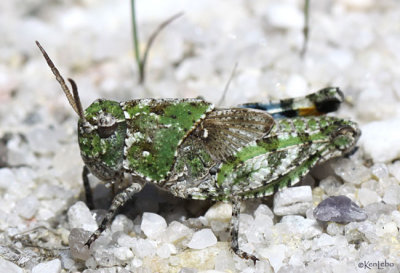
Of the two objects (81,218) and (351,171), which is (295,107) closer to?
(351,171)

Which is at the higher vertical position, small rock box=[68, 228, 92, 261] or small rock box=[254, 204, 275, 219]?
small rock box=[254, 204, 275, 219]

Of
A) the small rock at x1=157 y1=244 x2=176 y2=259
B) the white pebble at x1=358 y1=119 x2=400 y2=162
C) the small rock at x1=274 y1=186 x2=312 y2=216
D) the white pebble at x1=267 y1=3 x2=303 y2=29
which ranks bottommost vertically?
the small rock at x1=157 y1=244 x2=176 y2=259

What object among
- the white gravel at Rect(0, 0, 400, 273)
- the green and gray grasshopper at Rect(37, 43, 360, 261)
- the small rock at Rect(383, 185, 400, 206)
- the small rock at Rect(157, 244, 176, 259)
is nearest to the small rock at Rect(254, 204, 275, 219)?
the white gravel at Rect(0, 0, 400, 273)

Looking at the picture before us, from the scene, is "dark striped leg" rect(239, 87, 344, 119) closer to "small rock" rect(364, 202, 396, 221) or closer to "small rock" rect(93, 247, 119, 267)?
"small rock" rect(364, 202, 396, 221)

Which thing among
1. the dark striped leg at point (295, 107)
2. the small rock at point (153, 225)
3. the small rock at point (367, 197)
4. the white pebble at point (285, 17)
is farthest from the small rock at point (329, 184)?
the white pebble at point (285, 17)

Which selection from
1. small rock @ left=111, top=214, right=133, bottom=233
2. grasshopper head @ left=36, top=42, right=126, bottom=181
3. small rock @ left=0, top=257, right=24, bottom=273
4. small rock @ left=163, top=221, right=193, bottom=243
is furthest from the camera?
small rock @ left=111, top=214, right=133, bottom=233

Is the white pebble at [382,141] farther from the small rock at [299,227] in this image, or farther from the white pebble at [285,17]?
the white pebble at [285,17]
